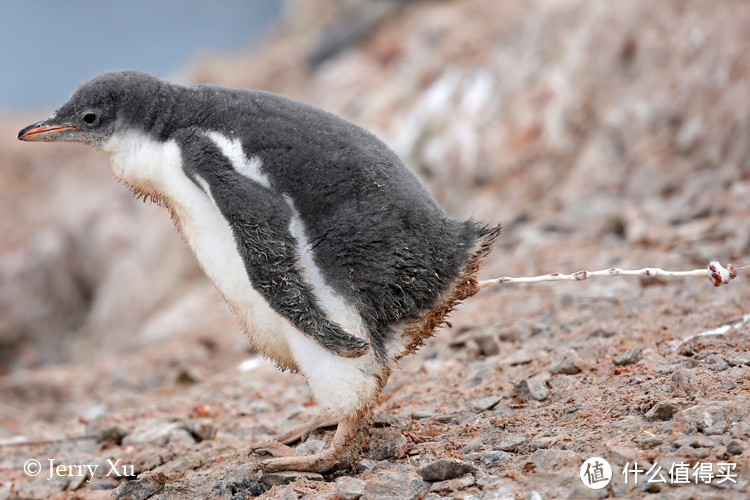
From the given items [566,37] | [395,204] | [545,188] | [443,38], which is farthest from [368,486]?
[443,38]

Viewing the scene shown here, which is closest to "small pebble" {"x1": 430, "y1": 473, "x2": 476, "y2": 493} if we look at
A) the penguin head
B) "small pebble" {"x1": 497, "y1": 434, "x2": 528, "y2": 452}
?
"small pebble" {"x1": 497, "y1": 434, "x2": 528, "y2": 452}

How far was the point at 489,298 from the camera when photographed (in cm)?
557

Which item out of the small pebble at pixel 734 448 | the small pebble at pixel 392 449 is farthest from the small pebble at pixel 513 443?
the small pebble at pixel 734 448

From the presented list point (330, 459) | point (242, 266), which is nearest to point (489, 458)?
point (330, 459)

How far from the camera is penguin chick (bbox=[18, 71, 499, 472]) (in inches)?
106

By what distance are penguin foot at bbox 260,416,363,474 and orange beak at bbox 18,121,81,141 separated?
5.11 feet

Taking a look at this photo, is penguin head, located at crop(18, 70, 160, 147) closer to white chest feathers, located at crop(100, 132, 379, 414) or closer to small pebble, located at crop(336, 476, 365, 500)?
white chest feathers, located at crop(100, 132, 379, 414)

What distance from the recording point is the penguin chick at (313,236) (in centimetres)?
270

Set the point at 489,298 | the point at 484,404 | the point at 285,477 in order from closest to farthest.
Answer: the point at 285,477, the point at 484,404, the point at 489,298

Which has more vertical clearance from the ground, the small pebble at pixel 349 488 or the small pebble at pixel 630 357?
the small pebble at pixel 630 357

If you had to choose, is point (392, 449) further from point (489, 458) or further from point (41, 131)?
point (41, 131)

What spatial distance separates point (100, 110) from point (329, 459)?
163 cm

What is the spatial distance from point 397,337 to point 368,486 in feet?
1.88

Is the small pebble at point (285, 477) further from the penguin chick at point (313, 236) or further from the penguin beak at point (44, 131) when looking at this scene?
the penguin beak at point (44, 131)
